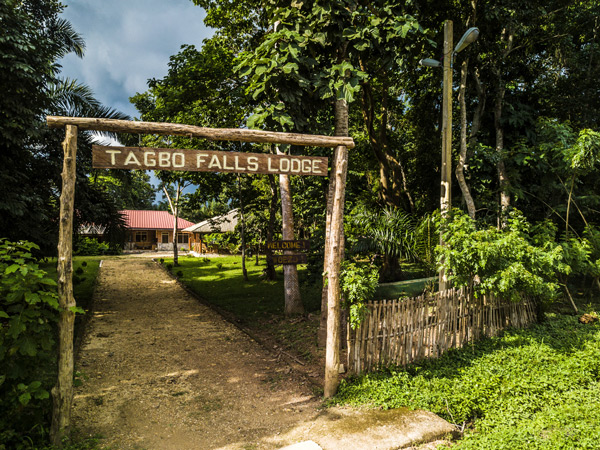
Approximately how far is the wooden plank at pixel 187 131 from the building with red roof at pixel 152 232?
37.4 meters

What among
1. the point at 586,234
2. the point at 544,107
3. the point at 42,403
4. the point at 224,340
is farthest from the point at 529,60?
the point at 42,403

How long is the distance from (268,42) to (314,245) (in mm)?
5985

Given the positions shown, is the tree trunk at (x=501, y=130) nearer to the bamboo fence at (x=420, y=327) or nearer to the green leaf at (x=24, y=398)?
the bamboo fence at (x=420, y=327)

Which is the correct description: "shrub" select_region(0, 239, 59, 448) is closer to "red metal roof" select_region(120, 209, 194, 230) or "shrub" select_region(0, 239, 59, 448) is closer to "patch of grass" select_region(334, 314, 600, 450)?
"patch of grass" select_region(334, 314, 600, 450)

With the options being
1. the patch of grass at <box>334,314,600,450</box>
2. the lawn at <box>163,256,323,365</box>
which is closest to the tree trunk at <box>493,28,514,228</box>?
the patch of grass at <box>334,314,600,450</box>

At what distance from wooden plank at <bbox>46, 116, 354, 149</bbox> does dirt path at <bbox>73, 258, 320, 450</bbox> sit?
3.60 m

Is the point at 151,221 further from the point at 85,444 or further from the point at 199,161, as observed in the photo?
the point at 85,444

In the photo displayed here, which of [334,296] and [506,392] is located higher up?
[334,296]

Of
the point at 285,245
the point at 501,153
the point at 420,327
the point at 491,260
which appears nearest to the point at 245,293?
the point at 285,245

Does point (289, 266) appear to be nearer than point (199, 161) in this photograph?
No

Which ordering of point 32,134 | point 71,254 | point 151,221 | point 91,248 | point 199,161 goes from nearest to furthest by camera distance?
point 71,254 < point 199,161 < point 32,134 < point 91,248 < point 151,221

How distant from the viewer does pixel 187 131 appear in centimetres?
452

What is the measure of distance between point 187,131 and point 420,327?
449cm

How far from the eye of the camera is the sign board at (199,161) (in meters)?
4.16
